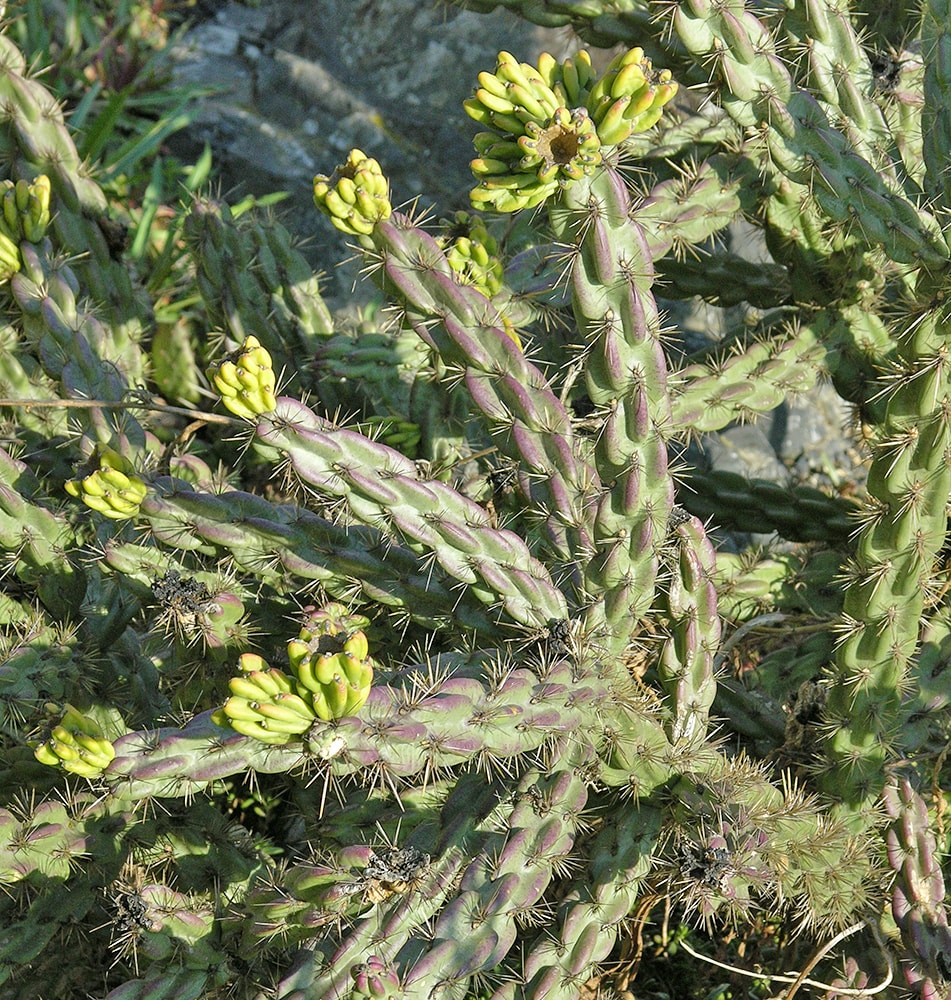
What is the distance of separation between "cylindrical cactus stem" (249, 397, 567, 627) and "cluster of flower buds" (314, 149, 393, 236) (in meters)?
0.36

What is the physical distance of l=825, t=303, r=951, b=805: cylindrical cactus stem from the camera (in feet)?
6.92

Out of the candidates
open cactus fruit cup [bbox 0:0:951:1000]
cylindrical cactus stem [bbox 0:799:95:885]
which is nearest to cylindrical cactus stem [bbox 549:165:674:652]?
open cactus fruit cup [bbox 0:0:951:1000]

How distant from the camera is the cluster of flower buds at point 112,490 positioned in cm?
204

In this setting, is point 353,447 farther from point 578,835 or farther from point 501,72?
point 578,835

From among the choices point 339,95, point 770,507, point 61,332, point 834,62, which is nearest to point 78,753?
point 61,332

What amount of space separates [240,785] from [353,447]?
1.22 meters

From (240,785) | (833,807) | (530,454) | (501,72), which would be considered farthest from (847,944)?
(501,72)

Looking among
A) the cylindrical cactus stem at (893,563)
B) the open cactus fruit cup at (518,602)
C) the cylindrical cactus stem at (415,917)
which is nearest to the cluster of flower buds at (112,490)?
the open cactus fruit cup at (518,602)

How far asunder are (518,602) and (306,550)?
45cm

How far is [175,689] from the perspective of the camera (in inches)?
91.0

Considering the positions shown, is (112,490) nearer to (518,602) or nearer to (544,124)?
(518,602)

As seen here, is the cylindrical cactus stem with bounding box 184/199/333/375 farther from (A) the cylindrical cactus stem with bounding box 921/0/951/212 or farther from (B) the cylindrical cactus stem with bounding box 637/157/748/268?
(A) the cylindrical cactus stem with bounding box 921/0/951/212

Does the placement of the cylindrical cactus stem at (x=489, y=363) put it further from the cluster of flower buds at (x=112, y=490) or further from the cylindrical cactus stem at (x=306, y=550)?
the cluster of flower buds at (x=112, y=490)

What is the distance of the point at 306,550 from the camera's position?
7.14 feet
